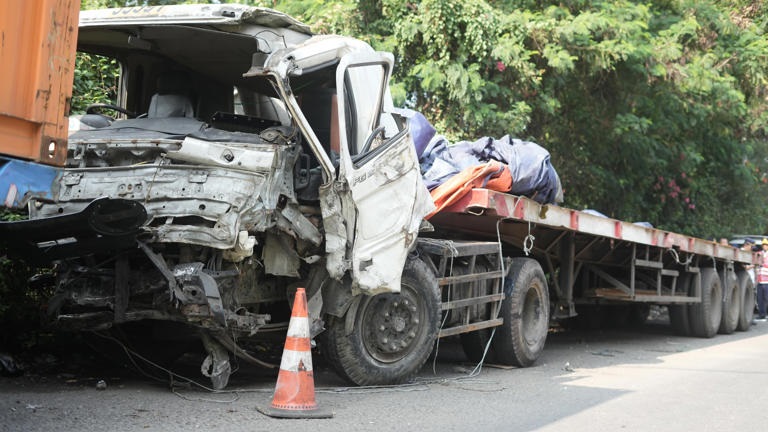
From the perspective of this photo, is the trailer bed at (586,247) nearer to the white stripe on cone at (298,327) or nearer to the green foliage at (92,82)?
the white stripe on cone at (298,327)

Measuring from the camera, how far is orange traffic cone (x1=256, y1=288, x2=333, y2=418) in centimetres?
553

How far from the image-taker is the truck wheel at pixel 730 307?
14.4 metres

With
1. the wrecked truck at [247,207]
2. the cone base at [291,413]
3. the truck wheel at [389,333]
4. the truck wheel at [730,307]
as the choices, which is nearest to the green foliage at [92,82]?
the wrecked truck at [247,207]

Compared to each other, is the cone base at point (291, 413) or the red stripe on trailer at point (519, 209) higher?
the red stripe on trailer at point (519, 209)

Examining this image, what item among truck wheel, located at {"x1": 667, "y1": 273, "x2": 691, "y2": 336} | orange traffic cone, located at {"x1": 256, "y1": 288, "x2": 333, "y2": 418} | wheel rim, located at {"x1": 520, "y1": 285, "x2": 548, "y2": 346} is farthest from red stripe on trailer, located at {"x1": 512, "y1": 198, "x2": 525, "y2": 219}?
truck wheel, located at {"x1": 667, "y1": 273, "x2": 691, "y2": 336}

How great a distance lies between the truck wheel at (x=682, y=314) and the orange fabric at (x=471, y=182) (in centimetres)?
628

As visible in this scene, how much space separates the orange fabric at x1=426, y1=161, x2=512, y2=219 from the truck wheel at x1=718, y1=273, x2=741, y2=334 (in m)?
7.67

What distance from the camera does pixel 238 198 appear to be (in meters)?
5.66

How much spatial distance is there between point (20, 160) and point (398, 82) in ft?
31.9

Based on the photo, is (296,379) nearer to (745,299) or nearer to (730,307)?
(730,307)

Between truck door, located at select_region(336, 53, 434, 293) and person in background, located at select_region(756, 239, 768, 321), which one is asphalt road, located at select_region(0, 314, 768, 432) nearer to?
truck door, located at select_region(336, 53, 434, 293)

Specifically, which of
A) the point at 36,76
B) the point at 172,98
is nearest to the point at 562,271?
Answer: the point at 172,98

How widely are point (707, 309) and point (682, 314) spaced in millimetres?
396

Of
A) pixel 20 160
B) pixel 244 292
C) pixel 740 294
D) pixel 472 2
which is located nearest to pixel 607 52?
pixel 472 2
